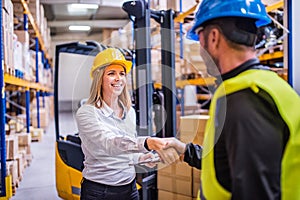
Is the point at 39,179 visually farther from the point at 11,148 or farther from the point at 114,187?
the point at 114,187

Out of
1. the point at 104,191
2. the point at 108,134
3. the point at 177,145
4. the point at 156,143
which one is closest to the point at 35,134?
the point at 104,191

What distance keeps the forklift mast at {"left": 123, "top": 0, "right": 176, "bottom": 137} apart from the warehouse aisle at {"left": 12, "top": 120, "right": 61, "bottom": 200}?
2136mm

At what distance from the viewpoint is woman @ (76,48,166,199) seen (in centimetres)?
221

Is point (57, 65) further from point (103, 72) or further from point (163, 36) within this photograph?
point (103, 72)

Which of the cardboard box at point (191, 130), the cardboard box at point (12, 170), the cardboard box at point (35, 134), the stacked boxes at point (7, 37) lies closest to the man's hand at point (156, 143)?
the cardboard box at point (191, 130)

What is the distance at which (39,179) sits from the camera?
5.77 meters

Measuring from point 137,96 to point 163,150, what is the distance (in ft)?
5.19

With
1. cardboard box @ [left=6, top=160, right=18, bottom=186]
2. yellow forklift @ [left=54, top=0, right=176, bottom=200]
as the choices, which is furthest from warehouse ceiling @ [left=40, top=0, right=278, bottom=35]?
yellow forklift @ [left=54, top=0, right=176, bottom=200]

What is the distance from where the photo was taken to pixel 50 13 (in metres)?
14.8

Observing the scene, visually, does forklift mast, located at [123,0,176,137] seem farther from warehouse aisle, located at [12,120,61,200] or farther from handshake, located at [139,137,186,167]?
warehouse aisle, located at [12,120,61,200]

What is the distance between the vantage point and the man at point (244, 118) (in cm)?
111

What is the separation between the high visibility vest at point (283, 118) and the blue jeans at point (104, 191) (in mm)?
1158

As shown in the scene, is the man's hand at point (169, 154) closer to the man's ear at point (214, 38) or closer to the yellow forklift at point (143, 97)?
the man's ear at point (214, 38)

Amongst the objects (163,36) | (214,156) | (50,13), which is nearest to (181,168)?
(163,36)
